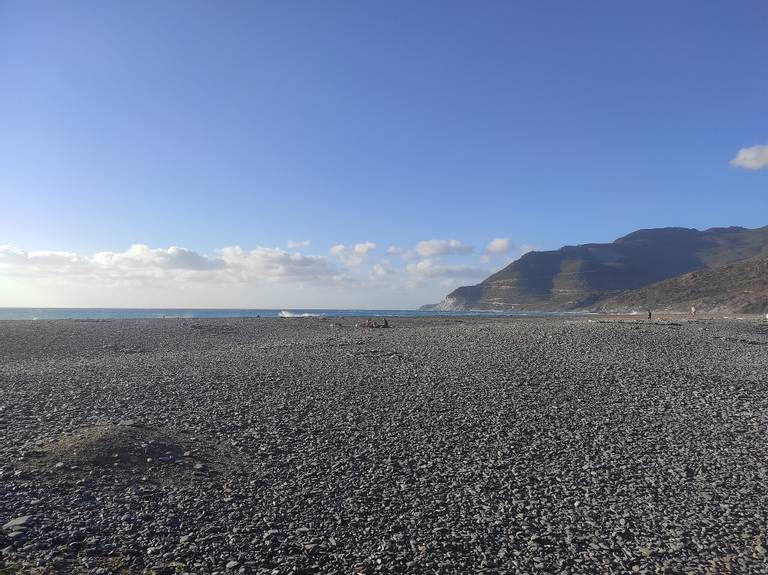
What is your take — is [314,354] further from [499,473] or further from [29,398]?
[499,473]

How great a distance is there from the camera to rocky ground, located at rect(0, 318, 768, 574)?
6.57 meters

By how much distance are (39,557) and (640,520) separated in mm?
8635

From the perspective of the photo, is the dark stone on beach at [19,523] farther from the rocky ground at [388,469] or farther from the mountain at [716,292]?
the mountain at [716,292]

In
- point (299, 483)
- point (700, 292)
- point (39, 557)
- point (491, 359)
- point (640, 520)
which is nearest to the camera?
point (39, 557)

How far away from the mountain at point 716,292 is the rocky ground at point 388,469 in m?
85.3

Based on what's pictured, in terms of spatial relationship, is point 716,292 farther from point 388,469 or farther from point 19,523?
point 19,523

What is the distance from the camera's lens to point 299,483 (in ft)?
28.8

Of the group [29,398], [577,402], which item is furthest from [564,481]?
[29,398]

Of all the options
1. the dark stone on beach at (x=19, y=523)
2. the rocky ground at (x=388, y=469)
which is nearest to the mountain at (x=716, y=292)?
the rocky ground at (x=388, y=469)

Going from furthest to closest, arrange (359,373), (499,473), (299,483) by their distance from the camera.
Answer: (359,373) → (499,473) → (299,483)

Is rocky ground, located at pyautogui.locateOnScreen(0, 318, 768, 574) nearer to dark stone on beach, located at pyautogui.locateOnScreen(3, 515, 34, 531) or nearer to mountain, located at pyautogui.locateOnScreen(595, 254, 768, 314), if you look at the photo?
dark stone on beach, located at pyautogui.locateOnScreen(3, 515, 34, 531)

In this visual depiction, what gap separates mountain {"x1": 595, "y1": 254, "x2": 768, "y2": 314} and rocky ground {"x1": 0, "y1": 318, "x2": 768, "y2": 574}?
280ft

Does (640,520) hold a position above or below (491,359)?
below

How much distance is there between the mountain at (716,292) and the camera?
87.6 metres
